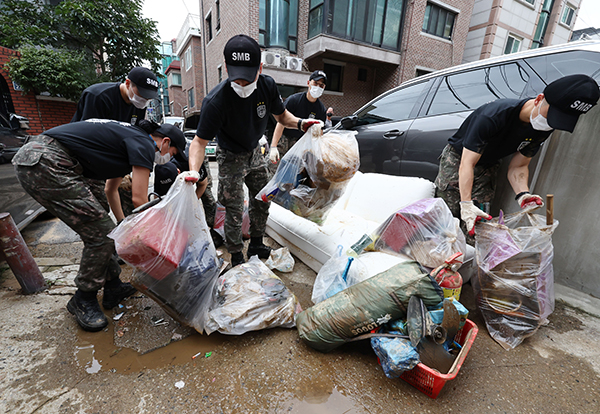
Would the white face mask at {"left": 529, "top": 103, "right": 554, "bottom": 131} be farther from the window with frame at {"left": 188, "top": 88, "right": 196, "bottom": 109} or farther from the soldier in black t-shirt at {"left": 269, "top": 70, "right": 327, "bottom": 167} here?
the window with frame at {"left": 188, "top": 88, "right": 196, "bottom": 109}

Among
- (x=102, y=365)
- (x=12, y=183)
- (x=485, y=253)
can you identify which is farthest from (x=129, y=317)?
(x=485, y=253)

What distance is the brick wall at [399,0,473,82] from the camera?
10734mm

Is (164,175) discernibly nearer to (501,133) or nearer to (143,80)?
(143,80)

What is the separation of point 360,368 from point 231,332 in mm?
684

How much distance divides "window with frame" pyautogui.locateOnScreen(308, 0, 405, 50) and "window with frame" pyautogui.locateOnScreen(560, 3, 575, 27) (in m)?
10.7

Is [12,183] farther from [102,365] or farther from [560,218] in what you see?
[560,218]

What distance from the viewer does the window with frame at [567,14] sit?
45.4 feet

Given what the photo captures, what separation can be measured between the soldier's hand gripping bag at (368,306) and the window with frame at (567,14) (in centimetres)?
2122

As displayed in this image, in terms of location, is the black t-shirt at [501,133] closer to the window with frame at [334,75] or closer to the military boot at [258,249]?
the military boot at [258,249]

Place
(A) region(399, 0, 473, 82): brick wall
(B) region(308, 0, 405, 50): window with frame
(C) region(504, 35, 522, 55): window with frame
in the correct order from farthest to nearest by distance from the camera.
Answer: (C) region(504, 35, 522, 55): window with frame, (A) region(399, 0, 473, 82): brick wall, (B) region(308, 0, 405, 50): window with frame

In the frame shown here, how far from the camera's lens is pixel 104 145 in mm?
1472

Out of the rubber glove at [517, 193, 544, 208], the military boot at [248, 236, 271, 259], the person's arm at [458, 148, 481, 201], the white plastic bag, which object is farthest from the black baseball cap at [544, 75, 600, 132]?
the military boot at [248, 236, 271, 259]

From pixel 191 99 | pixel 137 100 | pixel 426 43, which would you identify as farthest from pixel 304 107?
pixel 191 99

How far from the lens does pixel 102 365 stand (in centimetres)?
127
